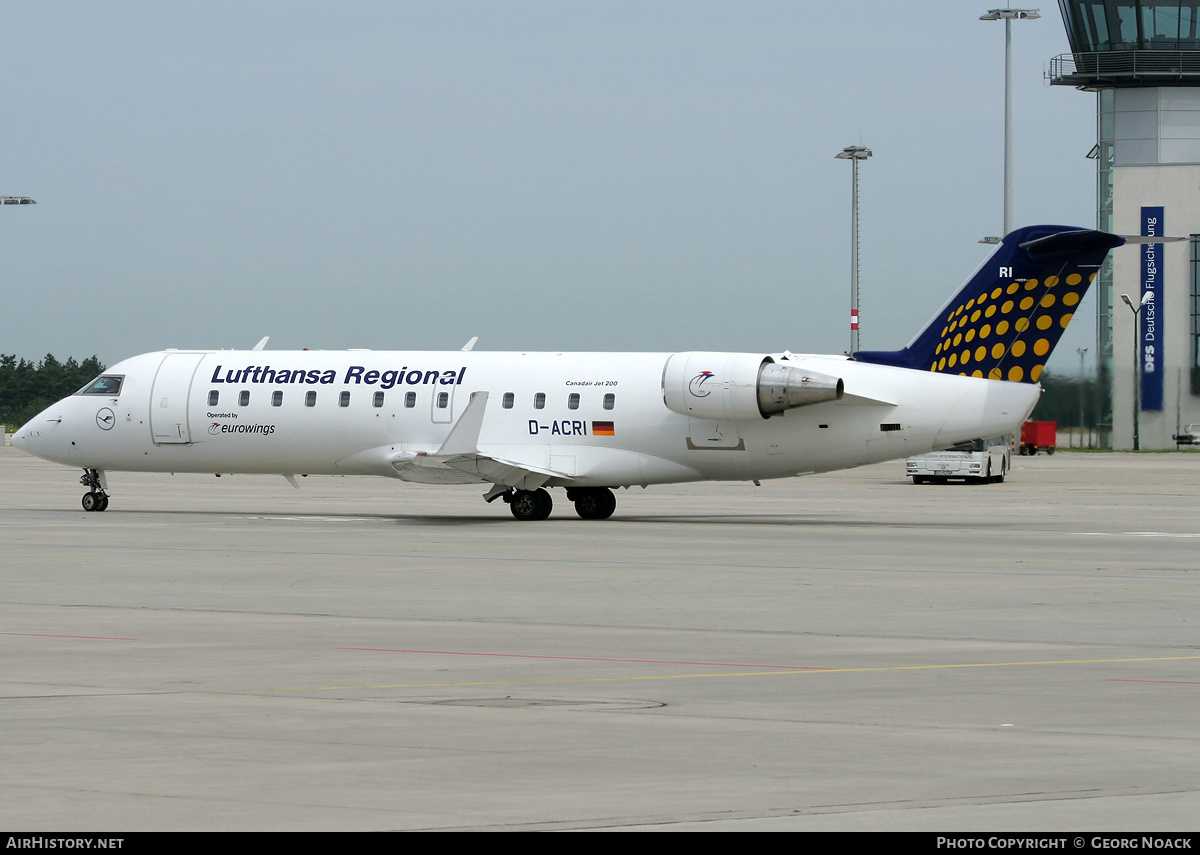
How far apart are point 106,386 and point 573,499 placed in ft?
36.5

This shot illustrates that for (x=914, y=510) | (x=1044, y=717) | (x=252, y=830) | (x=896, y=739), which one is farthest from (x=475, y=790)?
(x=914, y=510)

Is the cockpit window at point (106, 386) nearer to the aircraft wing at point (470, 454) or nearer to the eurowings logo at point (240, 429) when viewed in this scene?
the eurowings logo at point (240, 429)

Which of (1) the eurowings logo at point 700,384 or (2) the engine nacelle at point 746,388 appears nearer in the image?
(2) the engine nacelle at point 746,388

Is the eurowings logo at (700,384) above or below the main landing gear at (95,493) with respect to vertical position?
above

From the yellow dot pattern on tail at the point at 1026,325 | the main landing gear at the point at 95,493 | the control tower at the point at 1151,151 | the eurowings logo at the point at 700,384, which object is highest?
the control tower at the point at 1151,151

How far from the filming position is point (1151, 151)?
92.8m

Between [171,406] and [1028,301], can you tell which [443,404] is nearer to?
[171,406]

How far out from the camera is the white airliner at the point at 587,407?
1209 inches

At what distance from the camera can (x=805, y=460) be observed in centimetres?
3130

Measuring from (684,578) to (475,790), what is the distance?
12560 mm

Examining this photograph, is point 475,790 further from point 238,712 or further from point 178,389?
Answer: point 178,389

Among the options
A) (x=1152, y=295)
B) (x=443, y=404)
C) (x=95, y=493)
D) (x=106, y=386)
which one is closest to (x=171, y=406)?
(x=106, y=386)

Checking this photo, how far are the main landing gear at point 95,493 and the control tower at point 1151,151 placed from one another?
6899 centimetres

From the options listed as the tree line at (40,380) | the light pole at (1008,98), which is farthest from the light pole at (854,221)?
the tree line at (40,380)
